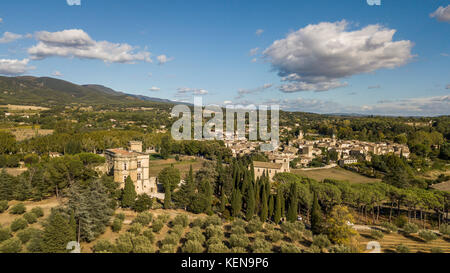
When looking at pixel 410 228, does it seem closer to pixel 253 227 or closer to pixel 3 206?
pixel 253 227

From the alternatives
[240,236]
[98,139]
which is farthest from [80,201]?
[98,139]

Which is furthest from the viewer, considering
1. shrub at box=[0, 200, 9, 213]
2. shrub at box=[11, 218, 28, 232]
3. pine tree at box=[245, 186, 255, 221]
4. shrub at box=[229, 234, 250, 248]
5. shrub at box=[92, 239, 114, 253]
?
pine tree at box=[245, 186, 255, 221]

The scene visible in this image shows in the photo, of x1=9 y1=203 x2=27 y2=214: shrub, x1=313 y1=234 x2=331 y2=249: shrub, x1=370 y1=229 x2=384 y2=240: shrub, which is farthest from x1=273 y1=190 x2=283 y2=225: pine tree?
x1=9 y1=203 x2=27 y2=214: shrub

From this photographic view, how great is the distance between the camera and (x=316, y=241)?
64.0 ft

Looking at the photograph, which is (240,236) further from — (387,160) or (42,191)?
(387,160)

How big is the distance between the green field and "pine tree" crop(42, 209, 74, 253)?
1760 inches

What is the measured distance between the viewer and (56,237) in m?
14.7

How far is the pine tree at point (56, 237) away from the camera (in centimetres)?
1431

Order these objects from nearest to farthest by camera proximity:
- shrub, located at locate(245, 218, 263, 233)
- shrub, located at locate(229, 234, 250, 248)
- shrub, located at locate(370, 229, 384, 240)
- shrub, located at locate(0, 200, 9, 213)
A: 1. shrub, located at locate(229, 234, 250, 248)
2. shrub, located at locate(245, 218, 263, 233)
3. shrub, located at locate(0, 200, 9, 213)
4. shrub, located at locate(370, 229, 384, 240)

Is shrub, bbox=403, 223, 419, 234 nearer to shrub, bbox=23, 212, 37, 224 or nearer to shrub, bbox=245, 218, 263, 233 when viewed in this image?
shrub, bbox=245, 218, 263, 233

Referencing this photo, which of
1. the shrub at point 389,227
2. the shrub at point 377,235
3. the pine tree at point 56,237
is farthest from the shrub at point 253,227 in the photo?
the shrub at point 389,227

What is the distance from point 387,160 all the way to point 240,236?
175 ft

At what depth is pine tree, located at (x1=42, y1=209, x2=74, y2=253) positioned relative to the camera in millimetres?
14312
